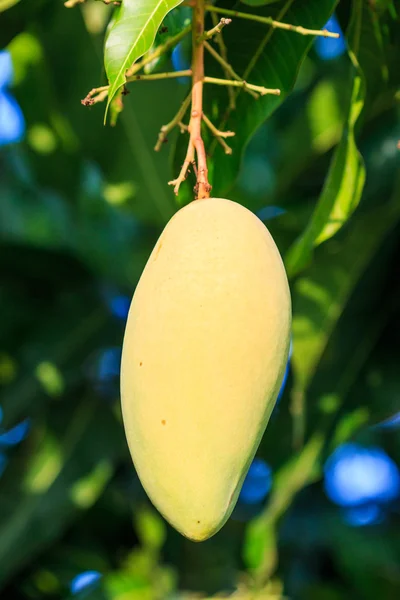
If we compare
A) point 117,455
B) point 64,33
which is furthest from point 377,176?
point 117,455

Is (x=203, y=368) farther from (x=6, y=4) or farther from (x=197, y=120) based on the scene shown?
(x=6, y=4)

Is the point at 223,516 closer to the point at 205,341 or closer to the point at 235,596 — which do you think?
the point at 205,341

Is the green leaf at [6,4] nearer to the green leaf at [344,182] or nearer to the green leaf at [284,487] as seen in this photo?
the green leaf at [344,182]

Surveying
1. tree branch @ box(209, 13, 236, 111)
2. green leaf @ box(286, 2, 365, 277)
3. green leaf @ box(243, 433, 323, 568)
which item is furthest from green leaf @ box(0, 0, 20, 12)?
green leaf @ box(243, 433, 323, 568)

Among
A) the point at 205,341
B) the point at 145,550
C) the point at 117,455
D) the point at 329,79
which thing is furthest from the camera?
the point at 145,550

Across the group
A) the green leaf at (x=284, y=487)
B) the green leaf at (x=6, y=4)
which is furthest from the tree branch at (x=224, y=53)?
the green leaf at (x=284, y=487)
